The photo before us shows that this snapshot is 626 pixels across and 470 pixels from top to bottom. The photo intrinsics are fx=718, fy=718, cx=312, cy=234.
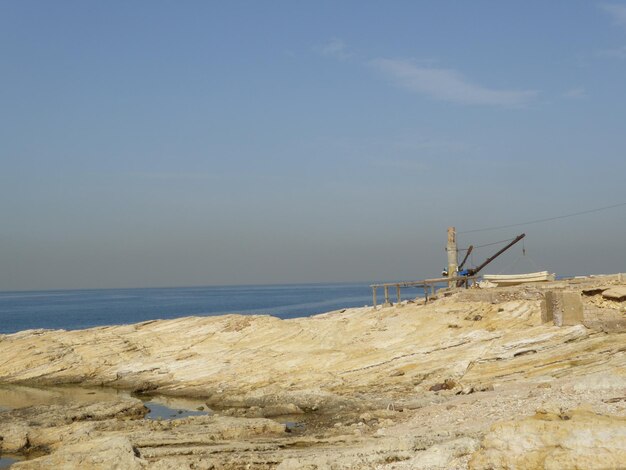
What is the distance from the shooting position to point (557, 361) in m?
27.9

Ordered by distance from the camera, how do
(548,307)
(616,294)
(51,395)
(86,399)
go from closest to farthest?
(616,294) → (548,307) → (86,399) → (51,395)

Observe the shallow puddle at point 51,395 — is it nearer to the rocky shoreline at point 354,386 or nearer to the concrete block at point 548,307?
the rocky shoreline at point 354,386

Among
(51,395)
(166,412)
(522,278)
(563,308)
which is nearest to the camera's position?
(166,412)

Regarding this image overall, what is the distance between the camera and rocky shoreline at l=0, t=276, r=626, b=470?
54.7 ft

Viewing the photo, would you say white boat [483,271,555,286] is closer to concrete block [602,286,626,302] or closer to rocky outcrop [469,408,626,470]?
concrete block [602,286,626,302]

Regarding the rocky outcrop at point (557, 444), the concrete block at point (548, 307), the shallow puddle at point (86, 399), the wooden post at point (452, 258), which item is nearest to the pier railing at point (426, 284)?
the wooden post at point (452, 258)

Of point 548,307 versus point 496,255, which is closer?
point 548,307

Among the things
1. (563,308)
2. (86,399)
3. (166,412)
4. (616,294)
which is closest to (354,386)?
(166,412)

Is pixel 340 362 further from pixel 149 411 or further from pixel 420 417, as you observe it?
pixel 420 417

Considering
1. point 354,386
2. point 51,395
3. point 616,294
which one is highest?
point 616,294

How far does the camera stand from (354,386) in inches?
1194

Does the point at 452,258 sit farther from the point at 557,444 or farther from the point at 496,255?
the point at 557,444

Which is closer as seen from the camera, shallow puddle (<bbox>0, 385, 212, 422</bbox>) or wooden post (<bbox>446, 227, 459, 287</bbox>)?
shallow puddle (<bbox>0, 385, 212, 422</bbox>)

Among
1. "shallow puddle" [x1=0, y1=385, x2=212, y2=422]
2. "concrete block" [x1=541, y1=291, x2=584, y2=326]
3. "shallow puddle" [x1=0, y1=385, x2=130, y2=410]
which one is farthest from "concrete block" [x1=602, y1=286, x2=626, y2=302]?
"shallow puddle" [x1=0, y1=385, x2=130, y2=410]
